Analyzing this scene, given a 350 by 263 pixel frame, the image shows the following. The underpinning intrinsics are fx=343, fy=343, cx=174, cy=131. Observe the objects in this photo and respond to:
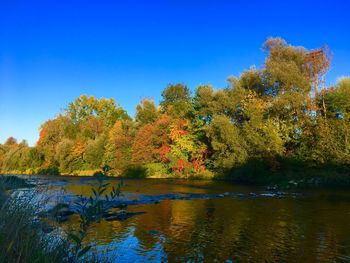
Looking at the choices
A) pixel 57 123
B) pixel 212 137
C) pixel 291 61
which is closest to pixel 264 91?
pixel 291 61

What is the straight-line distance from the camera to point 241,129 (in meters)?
50.2

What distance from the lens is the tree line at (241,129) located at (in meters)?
43.7

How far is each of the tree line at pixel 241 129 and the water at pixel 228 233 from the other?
21.7 metres

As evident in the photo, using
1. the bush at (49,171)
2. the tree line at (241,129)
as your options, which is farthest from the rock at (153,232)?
the bush at (49,171)

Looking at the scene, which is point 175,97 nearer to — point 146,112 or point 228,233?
point 146,112

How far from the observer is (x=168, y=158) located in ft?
192

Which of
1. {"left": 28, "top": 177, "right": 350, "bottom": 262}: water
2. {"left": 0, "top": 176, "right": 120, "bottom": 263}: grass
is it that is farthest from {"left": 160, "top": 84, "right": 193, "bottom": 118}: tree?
{"left": 0, "top": 176, "right": 120, "bottom": 263}: grass

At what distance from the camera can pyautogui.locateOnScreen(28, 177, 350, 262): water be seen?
38.2ft

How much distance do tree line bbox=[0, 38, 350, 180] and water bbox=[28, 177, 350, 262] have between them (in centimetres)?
2171

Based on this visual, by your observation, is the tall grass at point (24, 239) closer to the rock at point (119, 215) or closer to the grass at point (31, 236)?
the grass at point (31, 236)

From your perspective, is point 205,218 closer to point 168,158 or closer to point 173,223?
point 173,223

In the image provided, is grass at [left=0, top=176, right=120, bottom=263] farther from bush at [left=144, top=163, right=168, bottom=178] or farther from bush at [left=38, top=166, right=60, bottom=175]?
bush at [left=38, top=166, right=60, bottom=175]

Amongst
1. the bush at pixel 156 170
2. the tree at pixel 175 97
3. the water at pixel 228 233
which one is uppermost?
the tree at pixel 175 97

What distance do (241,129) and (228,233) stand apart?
36.2m
